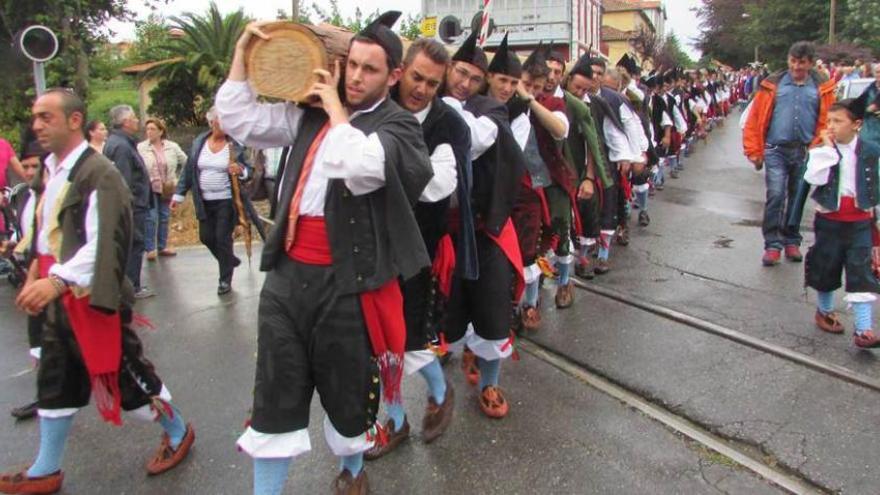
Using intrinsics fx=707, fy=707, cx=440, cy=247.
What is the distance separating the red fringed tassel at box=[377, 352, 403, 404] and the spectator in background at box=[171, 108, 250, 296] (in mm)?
4218

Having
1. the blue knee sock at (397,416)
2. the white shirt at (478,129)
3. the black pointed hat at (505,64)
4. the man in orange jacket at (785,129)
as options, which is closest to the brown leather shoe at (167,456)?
the blue knee sock at (397,416)

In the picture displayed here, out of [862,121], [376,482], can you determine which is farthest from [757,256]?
[376,482]

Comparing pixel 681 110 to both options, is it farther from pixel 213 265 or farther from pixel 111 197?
pixel 111 197

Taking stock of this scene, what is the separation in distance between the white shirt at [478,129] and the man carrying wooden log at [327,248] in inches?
32.1

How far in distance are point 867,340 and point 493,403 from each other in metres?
2.60

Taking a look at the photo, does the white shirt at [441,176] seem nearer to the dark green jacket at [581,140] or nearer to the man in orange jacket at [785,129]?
the dark green jacket at [581,140]

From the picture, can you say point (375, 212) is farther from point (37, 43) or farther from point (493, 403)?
point (37, 43)

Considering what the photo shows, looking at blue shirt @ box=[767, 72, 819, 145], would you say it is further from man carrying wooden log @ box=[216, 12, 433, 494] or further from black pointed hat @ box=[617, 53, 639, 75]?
man carrying wooden log @ box=[216, 12, 433, 494]

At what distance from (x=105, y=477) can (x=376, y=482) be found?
1.35 metres

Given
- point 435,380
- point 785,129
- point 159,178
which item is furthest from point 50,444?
point 785,129

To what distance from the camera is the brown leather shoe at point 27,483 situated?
3.24 m

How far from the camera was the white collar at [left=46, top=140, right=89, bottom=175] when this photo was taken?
317 centimetres

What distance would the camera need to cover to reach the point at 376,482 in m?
3.38

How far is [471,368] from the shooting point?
4.47 m
